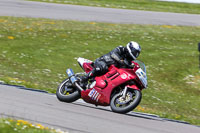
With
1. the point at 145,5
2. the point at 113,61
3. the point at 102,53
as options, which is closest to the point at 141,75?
the point at 113,61

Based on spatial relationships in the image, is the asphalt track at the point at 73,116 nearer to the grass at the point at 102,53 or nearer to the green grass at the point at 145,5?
the grass at the point at 102,53

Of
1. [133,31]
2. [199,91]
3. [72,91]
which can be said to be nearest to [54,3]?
[133,31]

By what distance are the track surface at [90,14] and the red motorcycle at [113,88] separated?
13.9m

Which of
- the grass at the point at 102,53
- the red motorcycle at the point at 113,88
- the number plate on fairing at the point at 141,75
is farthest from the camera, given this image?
the grass at the point at 102,53

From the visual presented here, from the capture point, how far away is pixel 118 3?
29156 millimetres

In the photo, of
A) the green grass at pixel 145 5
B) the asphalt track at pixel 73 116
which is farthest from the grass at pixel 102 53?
the green grass at pixel 145 5

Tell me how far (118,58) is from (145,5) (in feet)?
67.4

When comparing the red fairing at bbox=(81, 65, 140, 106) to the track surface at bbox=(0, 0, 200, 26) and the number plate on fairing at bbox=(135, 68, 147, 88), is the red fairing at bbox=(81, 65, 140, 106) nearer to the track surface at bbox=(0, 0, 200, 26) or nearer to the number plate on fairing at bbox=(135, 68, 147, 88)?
the number plate on fairing at bbox=(135, 68, 147, 88)

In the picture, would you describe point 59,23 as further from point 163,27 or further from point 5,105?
point 5,105

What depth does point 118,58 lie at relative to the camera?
968cm

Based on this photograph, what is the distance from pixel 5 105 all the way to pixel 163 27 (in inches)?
671

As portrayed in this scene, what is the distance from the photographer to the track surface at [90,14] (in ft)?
78.2

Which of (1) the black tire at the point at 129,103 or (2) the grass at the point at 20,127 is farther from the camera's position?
(1) the black tire at the point at 129,103

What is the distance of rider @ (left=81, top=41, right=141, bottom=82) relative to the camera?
9.58 meters
